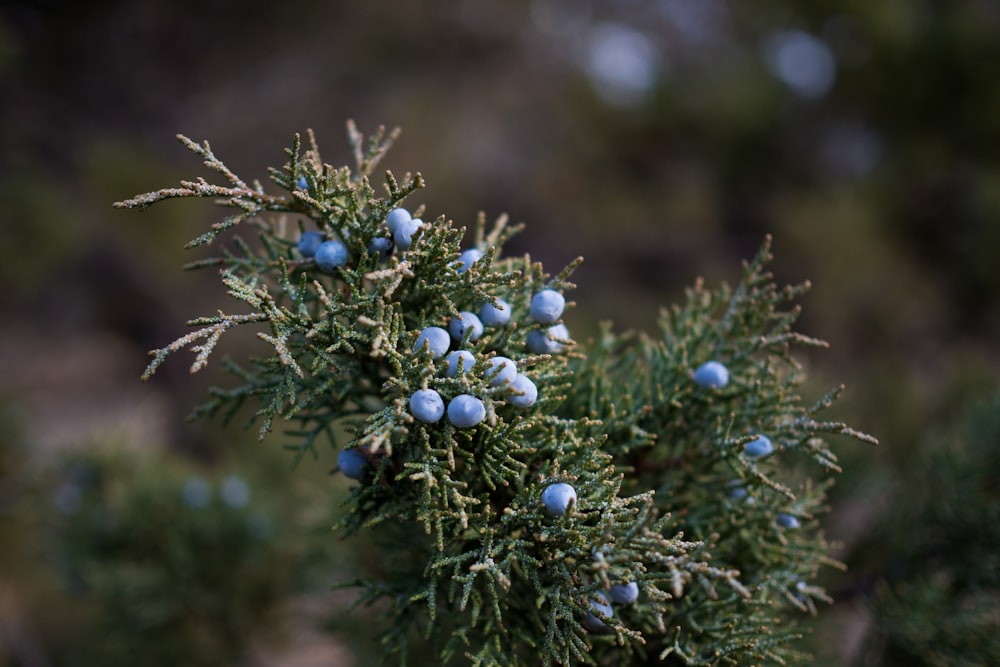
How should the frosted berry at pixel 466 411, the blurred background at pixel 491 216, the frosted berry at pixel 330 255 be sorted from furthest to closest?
the blurred background at pixel 491 216 → the frosted berry at pixel 330 255 → the frosted berry at pixel 466 411

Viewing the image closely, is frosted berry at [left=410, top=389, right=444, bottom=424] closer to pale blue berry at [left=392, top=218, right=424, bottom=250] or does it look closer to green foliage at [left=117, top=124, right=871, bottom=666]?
green foliage at [left=117, top=124, right=871, bottom=666]

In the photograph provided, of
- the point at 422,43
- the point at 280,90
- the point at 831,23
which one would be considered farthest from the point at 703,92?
the point at 280,90

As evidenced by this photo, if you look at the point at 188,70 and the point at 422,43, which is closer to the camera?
the point at 188,70

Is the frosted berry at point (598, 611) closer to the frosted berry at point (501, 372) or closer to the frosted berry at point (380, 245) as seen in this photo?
the frosted berry at point (501, 372)

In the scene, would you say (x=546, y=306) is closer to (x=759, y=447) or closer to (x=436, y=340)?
(x=436, y=340)

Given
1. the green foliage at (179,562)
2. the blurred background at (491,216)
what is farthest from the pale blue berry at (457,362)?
the green foliage at (179,562)

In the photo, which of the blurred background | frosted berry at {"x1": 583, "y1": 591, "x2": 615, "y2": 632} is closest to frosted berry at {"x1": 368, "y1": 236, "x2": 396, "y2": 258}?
frosted berry at {"x1": 583, "y1": 591, "x2": 615, "y2": 632}

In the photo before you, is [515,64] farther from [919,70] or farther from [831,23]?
[919,70]
